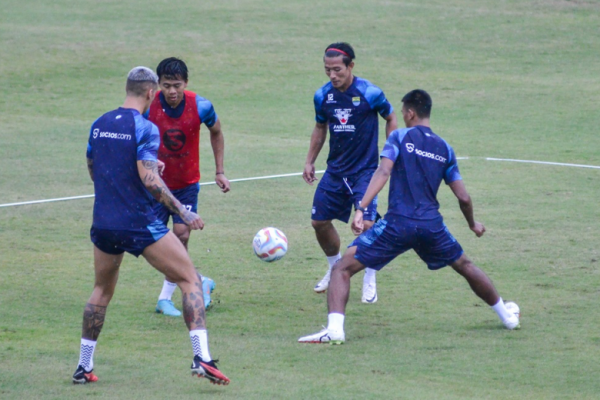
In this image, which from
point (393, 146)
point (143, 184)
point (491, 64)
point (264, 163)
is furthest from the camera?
point (491, 64)

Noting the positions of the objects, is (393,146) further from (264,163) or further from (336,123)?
(264,163)

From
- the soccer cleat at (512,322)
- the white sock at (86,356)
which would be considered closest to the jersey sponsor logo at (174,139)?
the white sock at (86,356)

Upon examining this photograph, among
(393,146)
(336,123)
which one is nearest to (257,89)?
(336,123)

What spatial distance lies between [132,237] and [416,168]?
2449 millimetres

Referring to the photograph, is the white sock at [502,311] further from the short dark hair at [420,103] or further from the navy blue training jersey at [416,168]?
the short dark hair at [420,103]

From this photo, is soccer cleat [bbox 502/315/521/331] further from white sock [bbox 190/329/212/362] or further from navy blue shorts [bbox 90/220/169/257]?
navy blue shorts [bbox 90/220/169/257]

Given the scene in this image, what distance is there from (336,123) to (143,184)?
3.18m

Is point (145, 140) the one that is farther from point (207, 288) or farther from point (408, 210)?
point (207, 288)

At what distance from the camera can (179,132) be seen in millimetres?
8852

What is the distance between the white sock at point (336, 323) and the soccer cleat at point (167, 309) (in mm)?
1648

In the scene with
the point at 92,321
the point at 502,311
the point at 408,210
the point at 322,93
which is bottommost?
the point at 502,311

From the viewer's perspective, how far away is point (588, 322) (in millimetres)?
8258

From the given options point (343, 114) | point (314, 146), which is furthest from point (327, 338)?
point (314, 146)

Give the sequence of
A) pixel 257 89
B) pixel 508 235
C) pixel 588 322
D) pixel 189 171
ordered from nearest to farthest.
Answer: pixel 588 322 → pixel 189 171 → pixel 508 235 → pixel 257 89
